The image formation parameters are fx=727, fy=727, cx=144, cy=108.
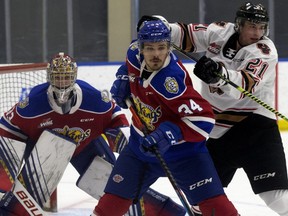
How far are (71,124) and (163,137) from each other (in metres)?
0.94

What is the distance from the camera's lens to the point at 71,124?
3309mm

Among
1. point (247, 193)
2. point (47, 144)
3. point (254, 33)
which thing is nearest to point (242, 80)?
point (254, 33)

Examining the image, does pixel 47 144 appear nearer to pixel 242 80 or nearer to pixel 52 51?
pixel 242 80

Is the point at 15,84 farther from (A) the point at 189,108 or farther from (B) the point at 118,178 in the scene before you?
(A) the point at 189,108

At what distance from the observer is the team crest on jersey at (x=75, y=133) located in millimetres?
3316

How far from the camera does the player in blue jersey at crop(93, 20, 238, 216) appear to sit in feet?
8.24

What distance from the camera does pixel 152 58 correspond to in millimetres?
2525

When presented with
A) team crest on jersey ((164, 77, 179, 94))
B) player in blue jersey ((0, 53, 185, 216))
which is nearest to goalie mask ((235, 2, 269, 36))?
team crest on jersey ((164, 77, 179, 94))

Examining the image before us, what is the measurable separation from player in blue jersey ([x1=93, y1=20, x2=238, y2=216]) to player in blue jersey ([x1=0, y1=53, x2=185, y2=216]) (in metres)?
0.55

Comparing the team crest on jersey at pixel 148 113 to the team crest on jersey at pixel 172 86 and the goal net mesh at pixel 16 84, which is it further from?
the goal net mesh at pixel 16 84

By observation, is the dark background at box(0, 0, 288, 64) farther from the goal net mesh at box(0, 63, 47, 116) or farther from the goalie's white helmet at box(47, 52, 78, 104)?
the goalie's white helmet at box(47, 52, 78, 104)

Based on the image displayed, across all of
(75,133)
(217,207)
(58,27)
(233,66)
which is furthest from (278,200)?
(58,27)

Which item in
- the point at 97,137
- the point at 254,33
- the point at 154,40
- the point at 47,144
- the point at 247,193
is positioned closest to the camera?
the point at 154,40

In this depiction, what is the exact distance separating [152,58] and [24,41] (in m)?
5.73
